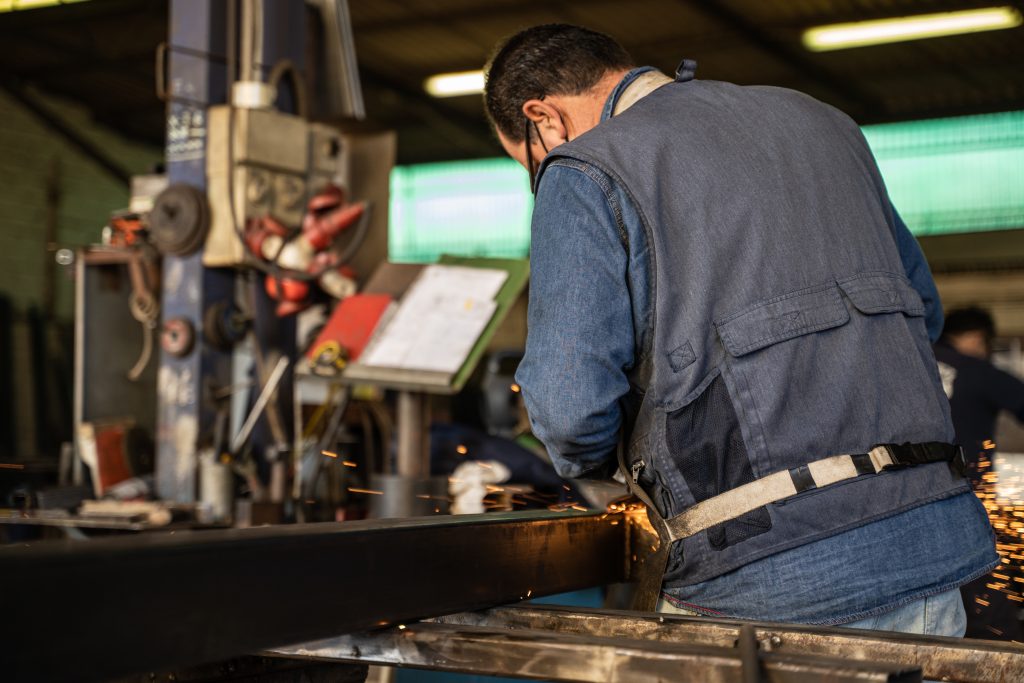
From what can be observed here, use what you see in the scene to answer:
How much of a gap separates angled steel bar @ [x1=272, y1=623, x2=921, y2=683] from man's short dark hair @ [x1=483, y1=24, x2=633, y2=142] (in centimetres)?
85

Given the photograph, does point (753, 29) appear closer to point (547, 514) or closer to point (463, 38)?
point (463, 38)

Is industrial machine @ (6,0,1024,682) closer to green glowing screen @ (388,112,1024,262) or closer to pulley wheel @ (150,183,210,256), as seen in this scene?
pulley wheel @ (150,183,210,256)

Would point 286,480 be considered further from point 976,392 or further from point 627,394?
point 976,392

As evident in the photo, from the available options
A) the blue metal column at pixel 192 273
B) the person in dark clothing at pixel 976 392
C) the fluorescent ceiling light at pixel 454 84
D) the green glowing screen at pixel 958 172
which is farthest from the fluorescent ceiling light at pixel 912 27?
the blue metal column at pixel 192 273

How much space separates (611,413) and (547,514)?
0.22 meters

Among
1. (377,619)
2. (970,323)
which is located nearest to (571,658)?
(377,619)

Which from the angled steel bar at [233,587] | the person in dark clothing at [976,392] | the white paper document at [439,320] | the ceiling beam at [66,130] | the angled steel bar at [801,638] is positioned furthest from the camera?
the ceiling beam at [66,130]

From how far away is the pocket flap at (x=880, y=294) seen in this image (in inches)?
57.7

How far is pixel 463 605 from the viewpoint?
1350 millimetres

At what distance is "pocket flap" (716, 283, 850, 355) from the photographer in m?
1.41

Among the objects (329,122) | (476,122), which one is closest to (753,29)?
(476,122)

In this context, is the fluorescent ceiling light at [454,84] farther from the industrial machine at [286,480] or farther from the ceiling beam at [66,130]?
the industrial machine at [286,480]

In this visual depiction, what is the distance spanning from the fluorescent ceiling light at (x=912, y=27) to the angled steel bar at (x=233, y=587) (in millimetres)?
6536

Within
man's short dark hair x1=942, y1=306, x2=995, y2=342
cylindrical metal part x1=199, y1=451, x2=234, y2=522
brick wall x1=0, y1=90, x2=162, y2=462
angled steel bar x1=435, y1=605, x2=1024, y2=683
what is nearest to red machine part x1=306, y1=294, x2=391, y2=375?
cylindrical metal part x1=199, y1=451, x2=234, y2=522
